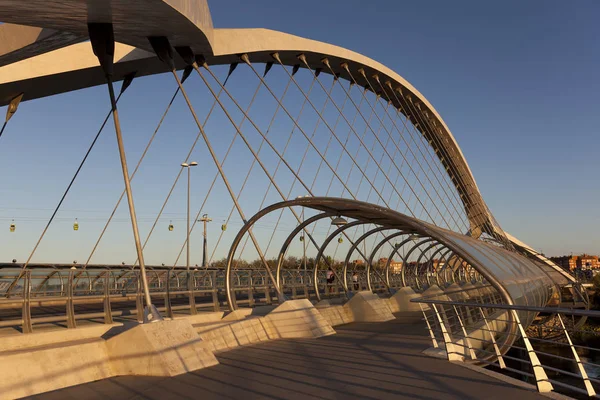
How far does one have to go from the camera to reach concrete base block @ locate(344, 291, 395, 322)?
17.7 meters

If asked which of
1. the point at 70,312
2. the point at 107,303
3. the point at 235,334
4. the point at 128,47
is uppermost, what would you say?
the point at 128,47

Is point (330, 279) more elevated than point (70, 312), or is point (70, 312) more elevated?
point (330, 279)

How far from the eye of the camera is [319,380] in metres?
7.18

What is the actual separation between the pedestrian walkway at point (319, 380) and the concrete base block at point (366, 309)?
24.2 feet

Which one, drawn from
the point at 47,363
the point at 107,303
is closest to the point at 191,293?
the point at 107,303

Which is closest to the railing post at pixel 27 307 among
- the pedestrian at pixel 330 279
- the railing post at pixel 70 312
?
the railing post at pixel 70 312

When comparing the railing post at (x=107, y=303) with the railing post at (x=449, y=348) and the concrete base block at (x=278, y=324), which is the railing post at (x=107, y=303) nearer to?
the concrete base block at (x=278, y=324)

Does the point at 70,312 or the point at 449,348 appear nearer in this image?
the point at 449,348

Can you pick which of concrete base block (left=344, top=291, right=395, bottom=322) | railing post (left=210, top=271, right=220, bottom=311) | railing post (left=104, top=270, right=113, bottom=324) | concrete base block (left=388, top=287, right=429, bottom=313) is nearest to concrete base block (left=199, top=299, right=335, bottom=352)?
railing post (left=210, top=271, right=220, bottom=311)

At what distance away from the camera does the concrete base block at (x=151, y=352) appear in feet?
26.0

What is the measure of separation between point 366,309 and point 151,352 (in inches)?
428

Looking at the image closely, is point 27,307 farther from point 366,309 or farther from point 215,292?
point 366,309

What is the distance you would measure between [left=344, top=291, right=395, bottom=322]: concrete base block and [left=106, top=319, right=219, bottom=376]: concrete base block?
10.0 m

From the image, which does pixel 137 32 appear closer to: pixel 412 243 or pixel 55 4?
pixel 55 4
